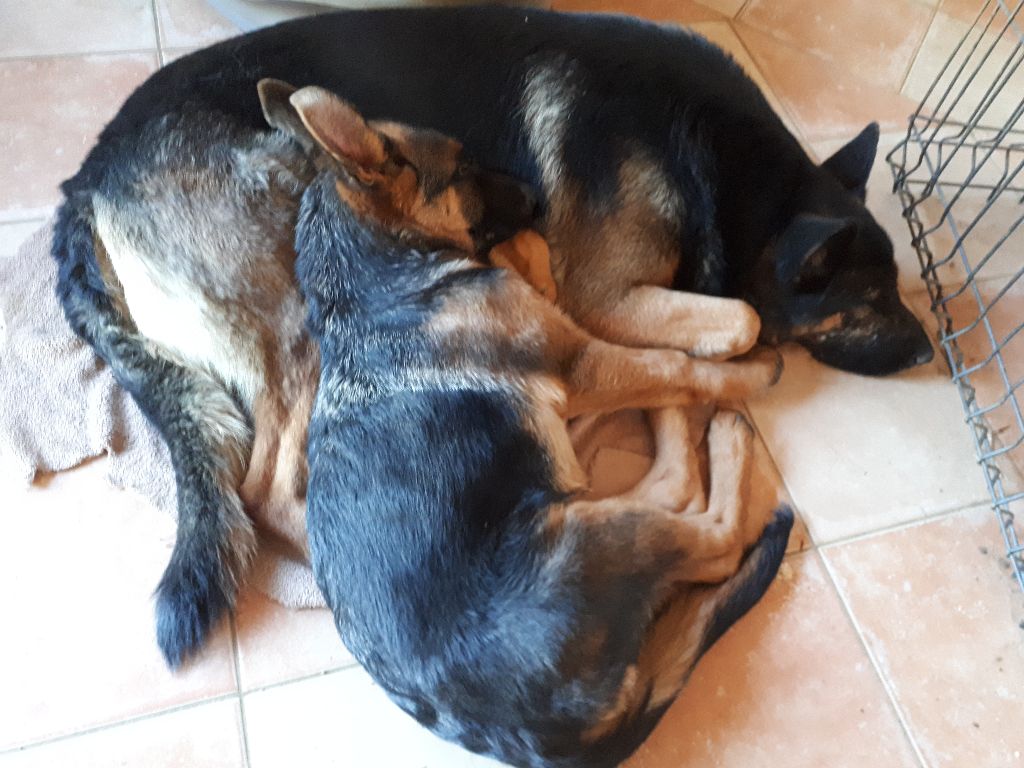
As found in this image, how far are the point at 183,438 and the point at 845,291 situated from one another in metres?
2.14

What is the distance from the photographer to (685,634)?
2.14 meters

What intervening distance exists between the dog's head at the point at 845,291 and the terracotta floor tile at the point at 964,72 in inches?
41.2

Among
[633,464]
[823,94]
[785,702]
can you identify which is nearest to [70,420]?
[633,464]

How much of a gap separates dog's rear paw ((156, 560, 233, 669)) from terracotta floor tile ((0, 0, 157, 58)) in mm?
2626

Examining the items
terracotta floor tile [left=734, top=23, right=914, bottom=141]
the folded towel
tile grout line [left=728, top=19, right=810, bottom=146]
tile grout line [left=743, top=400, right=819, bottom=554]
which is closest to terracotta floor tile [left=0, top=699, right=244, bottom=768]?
the folded towel

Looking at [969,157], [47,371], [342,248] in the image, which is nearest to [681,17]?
[969,157]

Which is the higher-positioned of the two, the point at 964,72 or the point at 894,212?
the point at 964,72

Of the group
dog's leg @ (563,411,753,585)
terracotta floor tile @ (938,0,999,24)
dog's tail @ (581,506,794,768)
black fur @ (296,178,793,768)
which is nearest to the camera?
black fur @ (296,178,793,768)

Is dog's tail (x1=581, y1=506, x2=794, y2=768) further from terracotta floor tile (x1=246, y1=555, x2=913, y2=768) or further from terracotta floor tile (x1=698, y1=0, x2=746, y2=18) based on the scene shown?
terracotta floor tile (x1=698, y1=0, x2=746, y2=18)

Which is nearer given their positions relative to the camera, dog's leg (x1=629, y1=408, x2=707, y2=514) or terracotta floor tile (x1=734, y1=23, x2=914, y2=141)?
dog's leg (x1=629, y1=408, x2=707, y2=514)

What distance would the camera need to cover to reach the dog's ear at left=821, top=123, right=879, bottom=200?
2732 millimetres

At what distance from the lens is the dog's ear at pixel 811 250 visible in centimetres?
229

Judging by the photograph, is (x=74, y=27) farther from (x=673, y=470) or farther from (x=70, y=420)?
(x=673, y=470)

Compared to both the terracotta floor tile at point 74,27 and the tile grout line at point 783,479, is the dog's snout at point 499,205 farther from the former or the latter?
the terracotta floor tile at point 74,27
